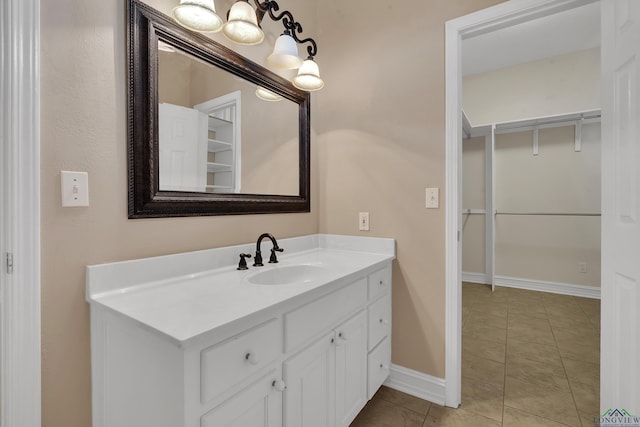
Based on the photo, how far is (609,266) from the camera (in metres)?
1.19

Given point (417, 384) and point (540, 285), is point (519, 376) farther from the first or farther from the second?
point (540, 285)

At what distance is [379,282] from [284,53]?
1306 millimetres

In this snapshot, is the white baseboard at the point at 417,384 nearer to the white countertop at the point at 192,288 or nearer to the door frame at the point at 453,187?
the door frame at the point at 453,187

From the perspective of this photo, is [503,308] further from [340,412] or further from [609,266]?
[340,412]

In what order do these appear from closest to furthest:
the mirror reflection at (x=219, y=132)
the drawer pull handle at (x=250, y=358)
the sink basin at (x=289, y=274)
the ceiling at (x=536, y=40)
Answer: the drawer pull handle at (x=250, y=358) < the mirror reflection at (x=219, y=132) < the sink basin at (x=289, y=274) < the ceiling at (x=536, y=40)

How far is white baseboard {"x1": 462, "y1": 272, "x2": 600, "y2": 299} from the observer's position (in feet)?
11.1

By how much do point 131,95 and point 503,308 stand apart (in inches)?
141

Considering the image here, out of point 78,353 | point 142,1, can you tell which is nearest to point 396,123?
point 142,1

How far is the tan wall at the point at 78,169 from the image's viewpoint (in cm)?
91

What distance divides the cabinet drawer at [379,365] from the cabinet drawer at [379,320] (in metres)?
0.05

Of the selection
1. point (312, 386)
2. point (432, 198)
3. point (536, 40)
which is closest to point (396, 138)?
point (432, 198)

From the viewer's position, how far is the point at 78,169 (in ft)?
3.18

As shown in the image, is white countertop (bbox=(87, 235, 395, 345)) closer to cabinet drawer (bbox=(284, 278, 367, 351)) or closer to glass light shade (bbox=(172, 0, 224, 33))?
cabinet drawer (bbox=(284, 278, 367, 351))

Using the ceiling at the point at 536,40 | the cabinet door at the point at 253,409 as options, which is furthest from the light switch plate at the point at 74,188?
the ceiling at the point at 536,40
